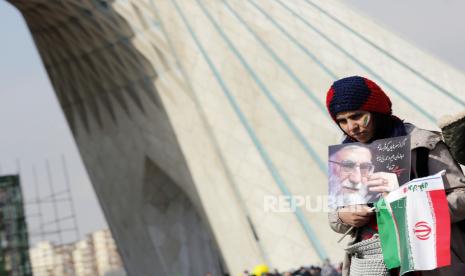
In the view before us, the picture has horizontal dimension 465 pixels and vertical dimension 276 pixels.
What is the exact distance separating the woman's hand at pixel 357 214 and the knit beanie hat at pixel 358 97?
0.23m

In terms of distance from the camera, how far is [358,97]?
255 centimetres

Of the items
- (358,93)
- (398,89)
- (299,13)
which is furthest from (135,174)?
(358,93)

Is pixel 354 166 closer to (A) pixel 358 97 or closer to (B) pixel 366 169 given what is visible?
(B) pixel 366 169

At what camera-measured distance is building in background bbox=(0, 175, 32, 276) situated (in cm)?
2381

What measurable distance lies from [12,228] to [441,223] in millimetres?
22285

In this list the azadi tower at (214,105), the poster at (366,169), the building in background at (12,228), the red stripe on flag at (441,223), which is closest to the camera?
the red stripe on flag at (441,223)

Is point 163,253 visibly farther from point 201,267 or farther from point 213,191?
point 213,191

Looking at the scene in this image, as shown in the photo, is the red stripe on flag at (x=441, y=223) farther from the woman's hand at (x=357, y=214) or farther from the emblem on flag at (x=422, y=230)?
the woman's hand at (x=357, y=214)

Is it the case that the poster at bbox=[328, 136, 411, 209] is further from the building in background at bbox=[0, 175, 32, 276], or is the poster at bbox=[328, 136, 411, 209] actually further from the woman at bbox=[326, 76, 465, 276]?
the building in background at bbox=[0, 175, 32, 276]

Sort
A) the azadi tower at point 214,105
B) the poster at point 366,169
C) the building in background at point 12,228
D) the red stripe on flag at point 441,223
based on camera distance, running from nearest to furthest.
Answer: the red stripe on flag at point 441,223 < the poster at point 366,169 < the azadi tower at point 214,105 < the building in background at point 12,228

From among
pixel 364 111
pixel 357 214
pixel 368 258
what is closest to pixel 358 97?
pixel 364 111

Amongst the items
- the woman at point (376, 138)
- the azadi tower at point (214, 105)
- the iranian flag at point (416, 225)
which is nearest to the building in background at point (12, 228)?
the azadi tower at point (214, 105)

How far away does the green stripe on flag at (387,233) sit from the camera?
2486 mm

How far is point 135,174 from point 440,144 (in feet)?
71.5
